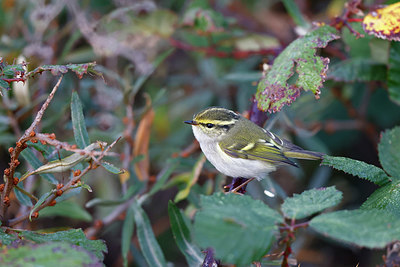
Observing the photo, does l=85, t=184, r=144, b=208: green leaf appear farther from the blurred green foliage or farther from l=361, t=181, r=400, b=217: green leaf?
l=361, t=181, r=400, b=217: green leaf

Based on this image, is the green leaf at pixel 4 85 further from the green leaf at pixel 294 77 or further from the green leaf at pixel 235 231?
the green leaf at pixel 294 77

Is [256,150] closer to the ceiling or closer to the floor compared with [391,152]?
closer to the floor

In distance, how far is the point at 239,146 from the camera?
7.61 feet

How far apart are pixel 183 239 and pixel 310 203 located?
2.66 ft

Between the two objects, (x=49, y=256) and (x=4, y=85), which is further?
(x=4, y=85)

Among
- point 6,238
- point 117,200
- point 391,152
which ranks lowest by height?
point 117,200

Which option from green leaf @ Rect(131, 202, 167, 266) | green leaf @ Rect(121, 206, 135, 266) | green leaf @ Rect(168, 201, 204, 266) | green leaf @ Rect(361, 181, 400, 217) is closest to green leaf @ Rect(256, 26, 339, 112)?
green leaf @ Rect(361, 181, 400, 217)

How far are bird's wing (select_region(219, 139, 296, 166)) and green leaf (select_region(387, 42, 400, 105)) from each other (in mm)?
582

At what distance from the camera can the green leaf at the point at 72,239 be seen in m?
1.34

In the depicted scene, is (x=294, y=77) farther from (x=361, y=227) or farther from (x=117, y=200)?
(x=117, y=200)

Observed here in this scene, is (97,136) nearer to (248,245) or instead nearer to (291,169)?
(291,169)

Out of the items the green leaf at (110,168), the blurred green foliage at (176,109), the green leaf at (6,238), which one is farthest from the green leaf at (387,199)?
the green leaf at (6,238)

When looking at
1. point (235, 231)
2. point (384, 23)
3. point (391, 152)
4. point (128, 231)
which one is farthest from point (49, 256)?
point (384, 23)

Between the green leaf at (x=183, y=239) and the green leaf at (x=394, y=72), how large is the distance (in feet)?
3.71
